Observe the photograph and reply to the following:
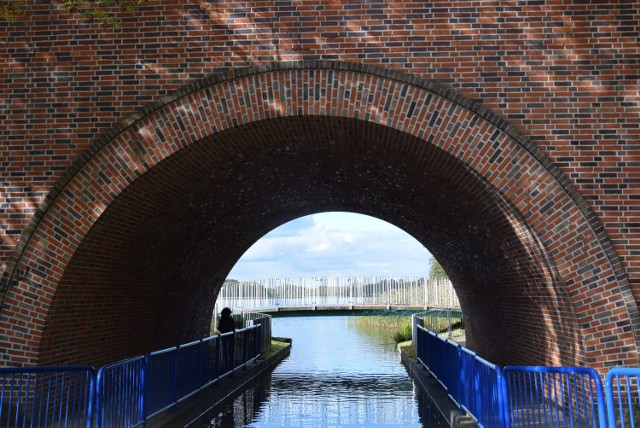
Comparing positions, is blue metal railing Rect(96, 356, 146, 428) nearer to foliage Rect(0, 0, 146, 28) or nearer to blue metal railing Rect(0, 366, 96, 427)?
blue metal railing Rect(0, 366, 96, 427)

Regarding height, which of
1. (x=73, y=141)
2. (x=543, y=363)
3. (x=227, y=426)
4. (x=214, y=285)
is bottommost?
(x=227, y=426)

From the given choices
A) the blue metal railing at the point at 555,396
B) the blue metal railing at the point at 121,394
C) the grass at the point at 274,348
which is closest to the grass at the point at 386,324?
the grass at the point at 274,348

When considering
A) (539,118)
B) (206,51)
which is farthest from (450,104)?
(206,51)

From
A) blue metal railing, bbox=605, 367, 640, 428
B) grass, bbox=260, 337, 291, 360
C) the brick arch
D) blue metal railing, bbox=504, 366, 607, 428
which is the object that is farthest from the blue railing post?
grass, bbox=260, 337, 291, 360

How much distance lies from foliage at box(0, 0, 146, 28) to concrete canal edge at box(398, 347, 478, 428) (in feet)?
22.9

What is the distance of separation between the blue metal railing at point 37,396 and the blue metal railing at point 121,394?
0.17 metres

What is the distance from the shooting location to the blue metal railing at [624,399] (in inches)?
242

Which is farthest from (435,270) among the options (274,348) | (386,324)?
(274,348)

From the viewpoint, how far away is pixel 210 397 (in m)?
12.0

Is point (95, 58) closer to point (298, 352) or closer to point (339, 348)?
point (298, 352)

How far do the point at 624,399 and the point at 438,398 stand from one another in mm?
4181

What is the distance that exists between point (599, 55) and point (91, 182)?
6.83 meters

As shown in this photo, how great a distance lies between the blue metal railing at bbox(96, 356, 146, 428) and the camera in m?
7.34

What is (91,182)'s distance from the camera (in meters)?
9.05
